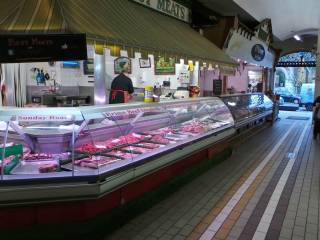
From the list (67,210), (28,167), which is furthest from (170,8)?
(67,210)

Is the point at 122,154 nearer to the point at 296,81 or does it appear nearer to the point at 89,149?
the point at 89,149

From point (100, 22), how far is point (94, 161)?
2.43 meters

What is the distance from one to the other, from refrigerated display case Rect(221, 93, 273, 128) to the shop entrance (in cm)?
947

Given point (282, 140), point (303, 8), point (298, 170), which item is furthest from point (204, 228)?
point (303, 8)

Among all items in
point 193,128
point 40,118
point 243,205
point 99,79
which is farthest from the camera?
point 99,79

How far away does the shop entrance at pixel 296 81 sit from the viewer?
22.2 meters

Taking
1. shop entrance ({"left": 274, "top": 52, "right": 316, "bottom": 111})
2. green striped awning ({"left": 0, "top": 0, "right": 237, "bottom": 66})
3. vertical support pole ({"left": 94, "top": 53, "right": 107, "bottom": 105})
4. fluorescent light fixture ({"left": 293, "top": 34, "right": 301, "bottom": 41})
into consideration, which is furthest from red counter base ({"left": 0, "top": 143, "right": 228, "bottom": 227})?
fluorescent light fixture ({"left": 293, "top": 34, "right": 301, "bottom": 41})

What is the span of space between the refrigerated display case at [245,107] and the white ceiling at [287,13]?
3.19m

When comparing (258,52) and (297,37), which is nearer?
(258,52)

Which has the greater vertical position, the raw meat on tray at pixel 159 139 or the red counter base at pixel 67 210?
the raw meat on tray at pixel 159 139

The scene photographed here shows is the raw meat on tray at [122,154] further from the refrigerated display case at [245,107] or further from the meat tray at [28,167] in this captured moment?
the refrigerated display case at [245,107]

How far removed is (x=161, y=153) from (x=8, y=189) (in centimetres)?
212

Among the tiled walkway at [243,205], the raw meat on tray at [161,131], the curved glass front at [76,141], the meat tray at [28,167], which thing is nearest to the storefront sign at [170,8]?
the raw meat on tray at [161,131]

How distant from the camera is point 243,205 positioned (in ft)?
16.9
